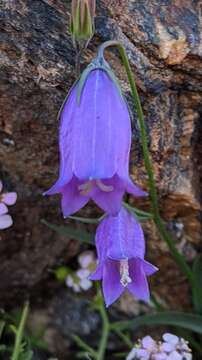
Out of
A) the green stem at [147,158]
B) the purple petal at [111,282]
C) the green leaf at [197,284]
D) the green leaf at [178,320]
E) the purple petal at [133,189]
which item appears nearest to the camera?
the purple petal at [133,189]

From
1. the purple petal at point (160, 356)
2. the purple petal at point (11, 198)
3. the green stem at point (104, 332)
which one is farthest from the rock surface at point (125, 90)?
the purple petal at point (160, 356)

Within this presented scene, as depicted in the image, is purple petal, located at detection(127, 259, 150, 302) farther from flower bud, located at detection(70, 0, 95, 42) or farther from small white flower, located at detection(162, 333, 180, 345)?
flower bud, located at detection(70, 0, 95, 42)

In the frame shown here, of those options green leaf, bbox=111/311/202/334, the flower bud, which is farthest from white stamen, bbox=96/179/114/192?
green leaf, bbox=111/311/202/334

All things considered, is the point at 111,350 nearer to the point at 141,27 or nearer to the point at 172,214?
the point at 172,214

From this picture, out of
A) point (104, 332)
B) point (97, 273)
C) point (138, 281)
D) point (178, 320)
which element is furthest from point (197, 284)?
point (97, 273)

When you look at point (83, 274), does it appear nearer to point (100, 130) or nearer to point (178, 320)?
point (178, 320)

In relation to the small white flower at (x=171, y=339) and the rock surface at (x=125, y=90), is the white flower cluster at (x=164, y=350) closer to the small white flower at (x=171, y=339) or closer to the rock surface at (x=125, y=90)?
the small white flower at (x=171, y=339)
